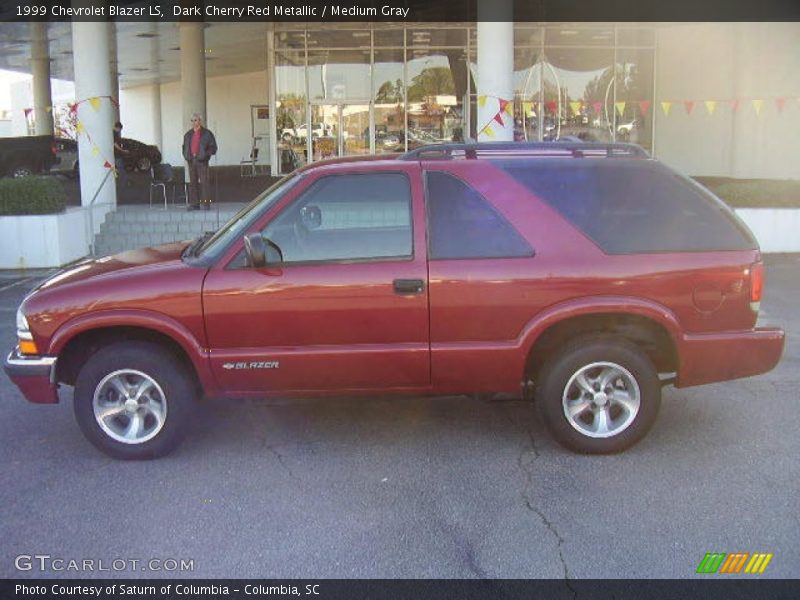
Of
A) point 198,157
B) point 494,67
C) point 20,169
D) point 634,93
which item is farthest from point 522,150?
point 20,169

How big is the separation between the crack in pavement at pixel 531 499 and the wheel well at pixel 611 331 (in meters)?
0.53

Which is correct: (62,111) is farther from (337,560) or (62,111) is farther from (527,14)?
(337,560)

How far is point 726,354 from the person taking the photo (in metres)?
4.84

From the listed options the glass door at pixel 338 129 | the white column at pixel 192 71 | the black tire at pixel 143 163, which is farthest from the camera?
the black tire at pixel 143 163

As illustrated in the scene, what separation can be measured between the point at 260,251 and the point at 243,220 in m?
0.60

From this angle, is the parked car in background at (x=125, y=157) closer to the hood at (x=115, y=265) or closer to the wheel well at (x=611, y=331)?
the hood at (x=115, y=265)

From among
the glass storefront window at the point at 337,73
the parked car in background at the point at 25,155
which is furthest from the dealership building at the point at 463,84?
the parked car in background at the point at 25,155

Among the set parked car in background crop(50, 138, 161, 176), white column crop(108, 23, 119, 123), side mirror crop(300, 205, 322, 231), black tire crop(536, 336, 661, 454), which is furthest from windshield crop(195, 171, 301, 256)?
parked car in background crop(50, 138, 161, 176)

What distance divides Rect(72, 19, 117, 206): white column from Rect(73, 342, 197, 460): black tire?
10386mm

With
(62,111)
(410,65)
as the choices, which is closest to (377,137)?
(410,65)

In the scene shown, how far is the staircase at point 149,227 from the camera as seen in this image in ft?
45.4

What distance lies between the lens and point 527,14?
2327cm

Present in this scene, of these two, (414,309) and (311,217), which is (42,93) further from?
(414,309)

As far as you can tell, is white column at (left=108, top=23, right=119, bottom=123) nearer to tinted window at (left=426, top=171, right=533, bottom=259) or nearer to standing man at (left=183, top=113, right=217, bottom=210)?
standing man at (left=183, top=113, right=217, bottom=210)
